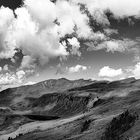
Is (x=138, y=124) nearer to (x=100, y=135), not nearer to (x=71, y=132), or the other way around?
(x=100, y=135)

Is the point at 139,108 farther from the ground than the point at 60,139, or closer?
farther from the ground

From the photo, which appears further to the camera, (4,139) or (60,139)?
(4,139)

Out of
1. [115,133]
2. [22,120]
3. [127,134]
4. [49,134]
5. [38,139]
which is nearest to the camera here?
[127,134]

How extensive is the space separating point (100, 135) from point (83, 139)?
4749mm

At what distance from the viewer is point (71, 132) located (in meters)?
90.7

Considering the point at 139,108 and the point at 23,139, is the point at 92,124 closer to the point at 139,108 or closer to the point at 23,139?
the point at 139,108

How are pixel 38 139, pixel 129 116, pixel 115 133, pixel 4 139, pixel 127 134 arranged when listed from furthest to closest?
pixel 4 139 → pixel 38 139 → pixel 129 116 → pixel 115 133 → pixel 127 134

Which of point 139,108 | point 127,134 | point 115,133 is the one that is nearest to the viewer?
point 127,134

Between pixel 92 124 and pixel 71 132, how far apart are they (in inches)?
318

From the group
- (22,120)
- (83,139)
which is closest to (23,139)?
(83,139)

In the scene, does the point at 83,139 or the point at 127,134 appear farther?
the point at 83,139

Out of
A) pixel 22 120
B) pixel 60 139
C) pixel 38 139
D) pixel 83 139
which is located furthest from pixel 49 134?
pixel 22 120

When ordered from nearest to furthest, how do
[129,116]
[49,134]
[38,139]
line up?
[129,116] → [38,139] → [49,134]

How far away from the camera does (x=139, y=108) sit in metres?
82.4
